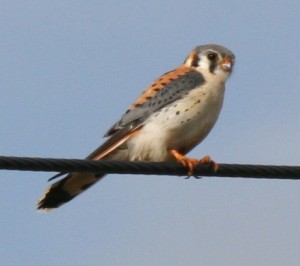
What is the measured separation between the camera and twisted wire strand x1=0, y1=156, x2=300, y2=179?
21.5 ft

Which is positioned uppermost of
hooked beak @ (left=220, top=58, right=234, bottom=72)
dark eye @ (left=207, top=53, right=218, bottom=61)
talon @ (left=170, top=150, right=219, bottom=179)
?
dark eye @ (left=207, top=53, right=218, bottom=61)

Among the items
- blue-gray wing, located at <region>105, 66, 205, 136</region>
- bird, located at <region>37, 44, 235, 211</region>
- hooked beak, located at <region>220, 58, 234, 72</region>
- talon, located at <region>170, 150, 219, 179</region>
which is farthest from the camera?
hooked beak, located at <region>220, 58, 234, 72</region>

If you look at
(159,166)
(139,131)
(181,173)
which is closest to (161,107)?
(139,131)

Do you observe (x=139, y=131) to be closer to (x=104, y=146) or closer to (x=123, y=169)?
(x=104, y=146)

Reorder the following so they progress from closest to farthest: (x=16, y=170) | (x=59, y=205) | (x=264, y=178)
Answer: (x=16, y=170) → (x=264, y=178) → (x=59, y=205)

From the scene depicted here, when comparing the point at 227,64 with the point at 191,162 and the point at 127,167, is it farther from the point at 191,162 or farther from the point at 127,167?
the point at 127,167

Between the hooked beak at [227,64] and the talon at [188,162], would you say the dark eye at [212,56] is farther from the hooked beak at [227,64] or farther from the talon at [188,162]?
the talon at [188,162]

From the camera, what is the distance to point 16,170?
6555mm

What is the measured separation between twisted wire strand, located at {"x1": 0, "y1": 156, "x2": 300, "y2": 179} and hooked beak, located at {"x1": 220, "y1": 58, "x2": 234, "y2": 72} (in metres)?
2.32

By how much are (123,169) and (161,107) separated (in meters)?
2.31

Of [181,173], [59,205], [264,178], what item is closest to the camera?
[264,178]

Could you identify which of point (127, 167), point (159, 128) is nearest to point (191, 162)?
point (159, 128)

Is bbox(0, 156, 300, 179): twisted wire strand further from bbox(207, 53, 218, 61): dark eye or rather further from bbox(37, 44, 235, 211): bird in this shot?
bbox(207, 53, 218, 61): dark eye

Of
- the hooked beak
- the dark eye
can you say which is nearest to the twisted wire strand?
the hooked beak
